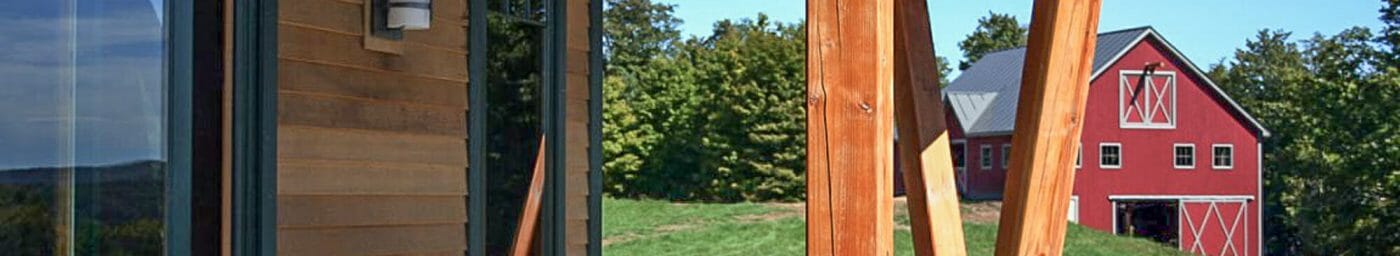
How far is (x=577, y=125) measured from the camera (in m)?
5.05

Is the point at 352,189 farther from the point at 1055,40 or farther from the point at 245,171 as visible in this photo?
the point at 1055,40

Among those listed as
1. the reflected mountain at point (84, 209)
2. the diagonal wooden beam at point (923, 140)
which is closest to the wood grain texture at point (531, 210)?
the reflected mountain at point (84, 209)

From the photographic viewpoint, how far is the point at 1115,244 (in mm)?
26203

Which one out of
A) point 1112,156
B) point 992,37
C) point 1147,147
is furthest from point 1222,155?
point 992,37

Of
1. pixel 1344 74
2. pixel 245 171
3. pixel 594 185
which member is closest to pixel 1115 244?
pixel 1344 74

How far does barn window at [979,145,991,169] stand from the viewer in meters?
31.8

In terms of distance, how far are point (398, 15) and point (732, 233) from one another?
68.3ft

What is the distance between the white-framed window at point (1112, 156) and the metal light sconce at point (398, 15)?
28540 millimetres

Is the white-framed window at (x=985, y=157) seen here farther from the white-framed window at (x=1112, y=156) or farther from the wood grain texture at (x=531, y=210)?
the wood grain texture at (x=531, y=210)

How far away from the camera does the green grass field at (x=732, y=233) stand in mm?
23703

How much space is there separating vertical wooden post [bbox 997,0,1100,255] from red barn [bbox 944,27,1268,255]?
2825 cm

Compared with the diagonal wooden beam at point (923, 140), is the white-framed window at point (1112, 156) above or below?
below

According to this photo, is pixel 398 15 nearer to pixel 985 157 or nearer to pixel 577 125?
pixel 577 125

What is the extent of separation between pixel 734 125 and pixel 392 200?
25.6 meters
